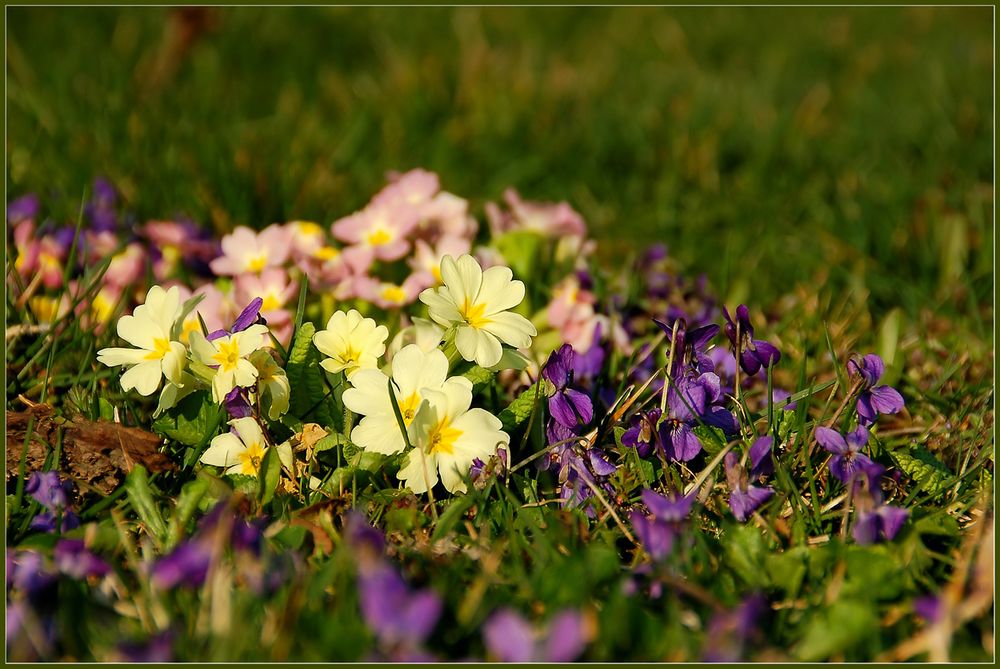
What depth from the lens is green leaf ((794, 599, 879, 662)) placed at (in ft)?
5.10

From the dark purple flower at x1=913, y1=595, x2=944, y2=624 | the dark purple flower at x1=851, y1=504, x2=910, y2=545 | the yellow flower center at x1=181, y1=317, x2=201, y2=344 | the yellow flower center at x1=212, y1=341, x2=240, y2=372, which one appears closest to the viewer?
the dark purple flower at x1=913, y1=595, x2=944, y2=624

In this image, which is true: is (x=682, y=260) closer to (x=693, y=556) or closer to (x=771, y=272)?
(x=771, y=272)

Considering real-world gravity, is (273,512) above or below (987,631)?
below

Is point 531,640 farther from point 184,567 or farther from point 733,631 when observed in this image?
point 184,567

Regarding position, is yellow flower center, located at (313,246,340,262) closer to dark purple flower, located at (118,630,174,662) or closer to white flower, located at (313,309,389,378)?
white flower, located at (313,309,389,378)

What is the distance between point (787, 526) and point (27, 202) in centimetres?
257

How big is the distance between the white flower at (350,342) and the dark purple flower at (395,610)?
0.68m

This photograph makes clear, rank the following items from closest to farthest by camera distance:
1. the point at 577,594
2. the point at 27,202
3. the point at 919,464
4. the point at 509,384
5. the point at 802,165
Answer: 1. the point at 577,594
2. the point at 919,464
3. the point at 509,384
4. the point at 27,202
5. the point at 802,165

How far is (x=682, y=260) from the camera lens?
3.65 m

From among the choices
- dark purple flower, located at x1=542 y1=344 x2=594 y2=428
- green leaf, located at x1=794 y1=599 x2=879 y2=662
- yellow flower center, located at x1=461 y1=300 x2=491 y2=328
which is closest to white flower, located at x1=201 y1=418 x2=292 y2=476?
yellow flower center, located at x1=461 y1=300 x2=491 y2=328

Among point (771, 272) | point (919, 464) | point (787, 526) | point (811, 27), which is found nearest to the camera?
point (787, 526)

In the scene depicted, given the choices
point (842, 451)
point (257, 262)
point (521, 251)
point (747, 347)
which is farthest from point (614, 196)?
point (842, 451)

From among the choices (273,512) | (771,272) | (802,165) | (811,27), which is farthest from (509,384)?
(811,27)

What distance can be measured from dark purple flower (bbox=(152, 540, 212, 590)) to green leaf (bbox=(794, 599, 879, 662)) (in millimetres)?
982
